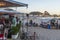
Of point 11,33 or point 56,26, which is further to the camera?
point 56,26

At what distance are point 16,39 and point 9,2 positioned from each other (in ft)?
6.35

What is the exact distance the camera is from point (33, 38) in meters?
11.1

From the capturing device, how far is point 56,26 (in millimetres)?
29844

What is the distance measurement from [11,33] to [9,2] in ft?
5.40

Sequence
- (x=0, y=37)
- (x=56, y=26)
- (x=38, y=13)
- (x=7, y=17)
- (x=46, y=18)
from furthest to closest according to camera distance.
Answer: (x=46, y=18), (x=38, y=13), (x=56, y=26), (x=7, y=17), (x=0, y=37)

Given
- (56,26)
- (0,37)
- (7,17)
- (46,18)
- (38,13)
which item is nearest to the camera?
(0,37)

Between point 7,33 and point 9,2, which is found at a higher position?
point 9,2

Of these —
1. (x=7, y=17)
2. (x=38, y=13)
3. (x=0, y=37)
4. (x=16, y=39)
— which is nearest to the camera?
(x=0, y=37)

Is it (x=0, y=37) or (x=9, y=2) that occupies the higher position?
(x=9, y=2)

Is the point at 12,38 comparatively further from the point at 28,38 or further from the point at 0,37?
the point at 0,37

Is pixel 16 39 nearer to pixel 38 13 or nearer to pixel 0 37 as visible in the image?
pixel 0 37

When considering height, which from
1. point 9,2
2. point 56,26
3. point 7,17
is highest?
point 9,2

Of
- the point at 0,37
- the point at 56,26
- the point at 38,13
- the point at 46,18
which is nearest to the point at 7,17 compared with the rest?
the point at 0,37

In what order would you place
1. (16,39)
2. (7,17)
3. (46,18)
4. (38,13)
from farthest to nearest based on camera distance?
(46,18) → (38,13) → (7,17) → (16,39)
